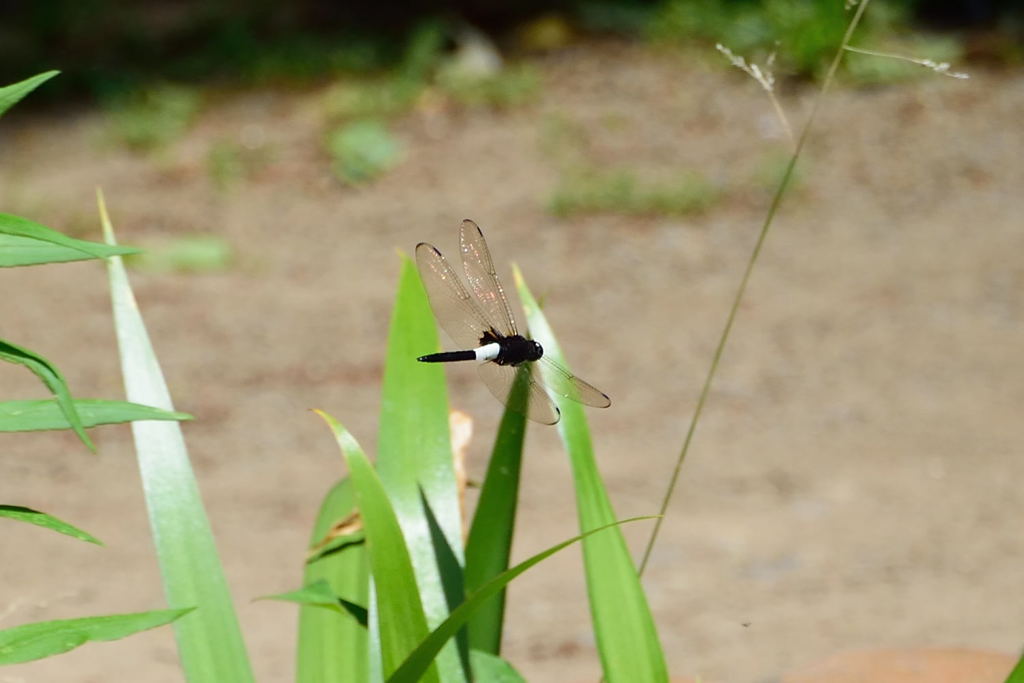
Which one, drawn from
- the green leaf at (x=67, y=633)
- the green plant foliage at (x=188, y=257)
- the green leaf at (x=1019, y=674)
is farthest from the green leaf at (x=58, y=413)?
the green plant foliage at (x=188, y=257)

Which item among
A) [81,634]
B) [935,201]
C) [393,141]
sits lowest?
[393,141]

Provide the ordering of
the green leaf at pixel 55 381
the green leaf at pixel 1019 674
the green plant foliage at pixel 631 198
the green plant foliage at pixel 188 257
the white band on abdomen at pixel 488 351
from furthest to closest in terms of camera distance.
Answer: the green plant foliage at pixel 631 198 < the green plant foliage at pixel 188 257 < the white band on abdomen at pixel 488 351 < the green leaf at pixel 1019 674 < the green leaf at pixel 55 381

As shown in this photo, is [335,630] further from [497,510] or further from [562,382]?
[562,382]

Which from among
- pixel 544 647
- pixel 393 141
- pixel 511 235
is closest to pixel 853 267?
pixel 511 235

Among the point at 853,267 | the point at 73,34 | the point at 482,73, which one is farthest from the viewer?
the point at 73,34

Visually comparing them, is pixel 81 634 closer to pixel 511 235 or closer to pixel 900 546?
pixel 900 546

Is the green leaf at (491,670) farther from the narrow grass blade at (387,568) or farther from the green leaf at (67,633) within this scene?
the green leaf at (67,633)
